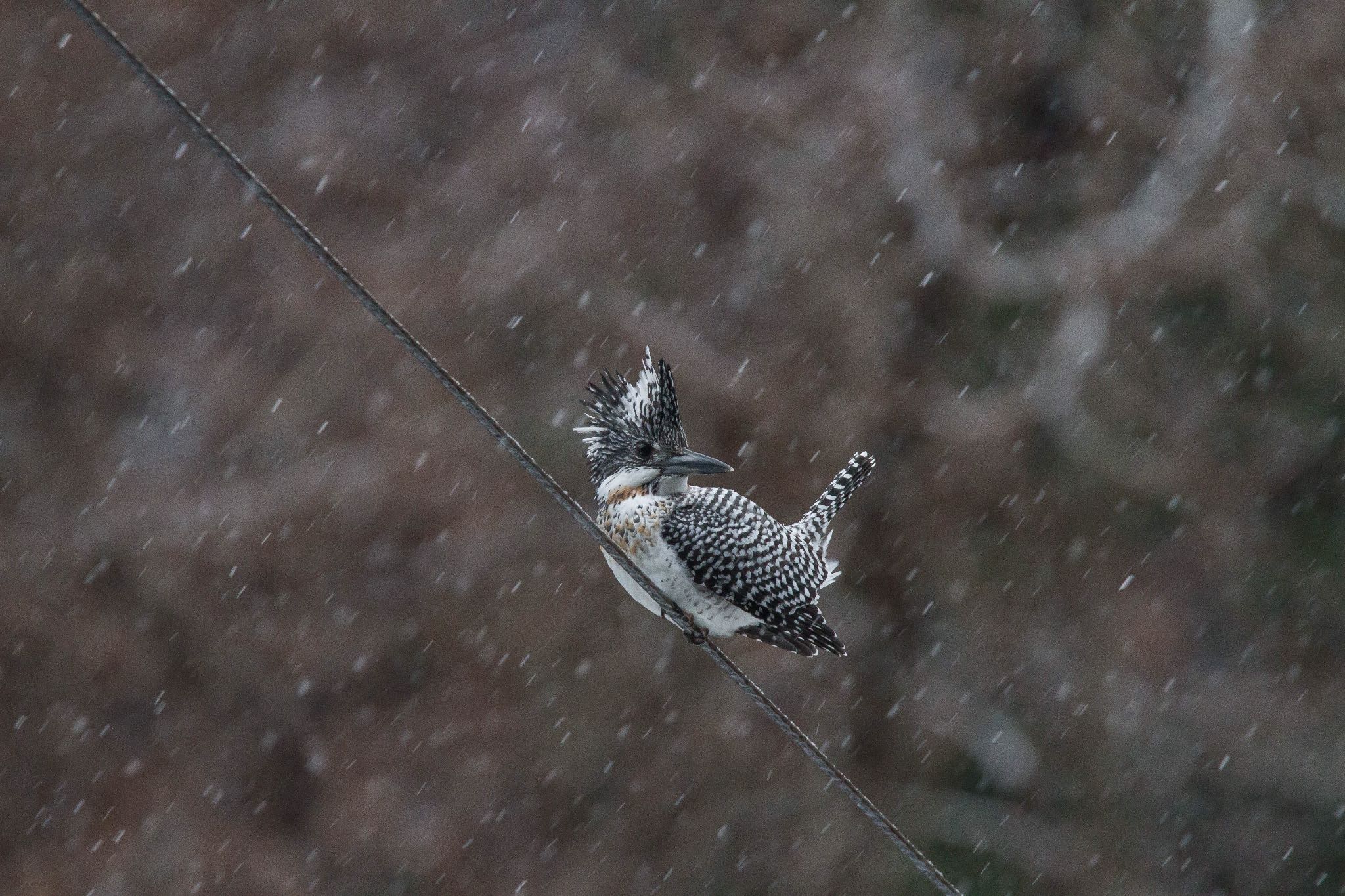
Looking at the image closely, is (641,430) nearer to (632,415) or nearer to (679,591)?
(632,415)

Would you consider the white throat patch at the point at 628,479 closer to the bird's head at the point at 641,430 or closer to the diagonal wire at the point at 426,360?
the bird's head at the point at 641,430

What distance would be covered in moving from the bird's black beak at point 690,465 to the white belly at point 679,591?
19cm

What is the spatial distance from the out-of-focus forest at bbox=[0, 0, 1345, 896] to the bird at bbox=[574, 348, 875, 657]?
131 inches

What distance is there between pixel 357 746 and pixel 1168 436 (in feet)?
14.5

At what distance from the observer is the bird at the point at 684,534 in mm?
3582

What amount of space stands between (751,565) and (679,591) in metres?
0.18

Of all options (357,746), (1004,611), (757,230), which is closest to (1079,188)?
(757,230)

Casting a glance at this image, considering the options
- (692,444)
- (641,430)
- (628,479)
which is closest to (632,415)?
(641,430)

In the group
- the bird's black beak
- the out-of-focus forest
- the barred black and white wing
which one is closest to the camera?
the bird's black beak

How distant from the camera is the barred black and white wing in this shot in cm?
358

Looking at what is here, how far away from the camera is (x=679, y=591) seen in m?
3.62

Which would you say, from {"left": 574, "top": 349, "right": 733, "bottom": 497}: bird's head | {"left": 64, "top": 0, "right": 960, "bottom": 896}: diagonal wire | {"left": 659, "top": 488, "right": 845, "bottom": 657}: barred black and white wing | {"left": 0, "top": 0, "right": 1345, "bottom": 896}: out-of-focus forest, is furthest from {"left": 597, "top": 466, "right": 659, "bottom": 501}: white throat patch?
{"left": 0, "top": 0, "right": 1345, "bottom": 896}: out-of-focus forest

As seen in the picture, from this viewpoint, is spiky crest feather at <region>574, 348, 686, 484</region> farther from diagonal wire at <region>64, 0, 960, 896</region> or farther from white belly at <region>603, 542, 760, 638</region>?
diagonal wire at <region>64, 0, 960, 896</region>

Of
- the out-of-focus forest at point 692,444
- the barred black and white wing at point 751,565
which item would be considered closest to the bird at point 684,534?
the barred black and white wing at point 751,565
